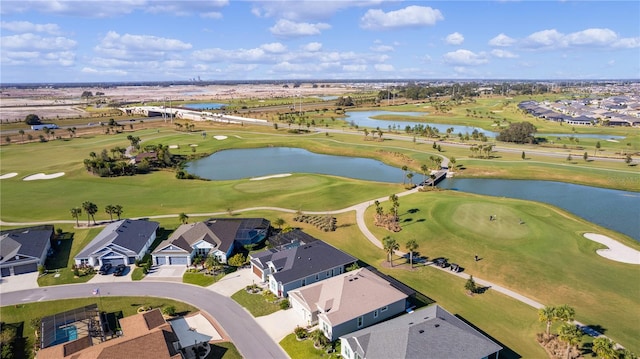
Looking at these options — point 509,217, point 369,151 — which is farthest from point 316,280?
point 369,151

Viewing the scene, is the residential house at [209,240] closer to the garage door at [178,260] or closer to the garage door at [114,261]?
the garage door at [178,260]

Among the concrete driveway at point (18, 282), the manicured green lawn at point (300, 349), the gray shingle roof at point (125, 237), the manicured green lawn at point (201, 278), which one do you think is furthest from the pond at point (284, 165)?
the manicured green lawn at point (300, 349)

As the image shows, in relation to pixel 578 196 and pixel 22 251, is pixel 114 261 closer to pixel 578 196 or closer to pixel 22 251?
pixel 22 251

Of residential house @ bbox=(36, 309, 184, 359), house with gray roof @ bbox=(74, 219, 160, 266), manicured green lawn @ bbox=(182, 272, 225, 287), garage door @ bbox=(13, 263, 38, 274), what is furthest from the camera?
house with gray roof @ bbox=(74, 219, 160, 266)

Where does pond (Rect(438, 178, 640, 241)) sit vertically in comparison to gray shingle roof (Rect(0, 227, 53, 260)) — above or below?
below

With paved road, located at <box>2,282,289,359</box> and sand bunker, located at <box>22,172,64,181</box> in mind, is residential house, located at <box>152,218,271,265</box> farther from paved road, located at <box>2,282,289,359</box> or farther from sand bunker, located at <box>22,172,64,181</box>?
sand bunker, located at <box>22,172,64,181</box>

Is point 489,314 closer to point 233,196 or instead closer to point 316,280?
point 316,280

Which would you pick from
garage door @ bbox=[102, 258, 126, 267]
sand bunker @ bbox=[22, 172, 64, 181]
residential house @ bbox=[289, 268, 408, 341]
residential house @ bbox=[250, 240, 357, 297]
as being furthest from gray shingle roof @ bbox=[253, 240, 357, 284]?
sand bunker @ bbox=[22, 172, 64, 181]
